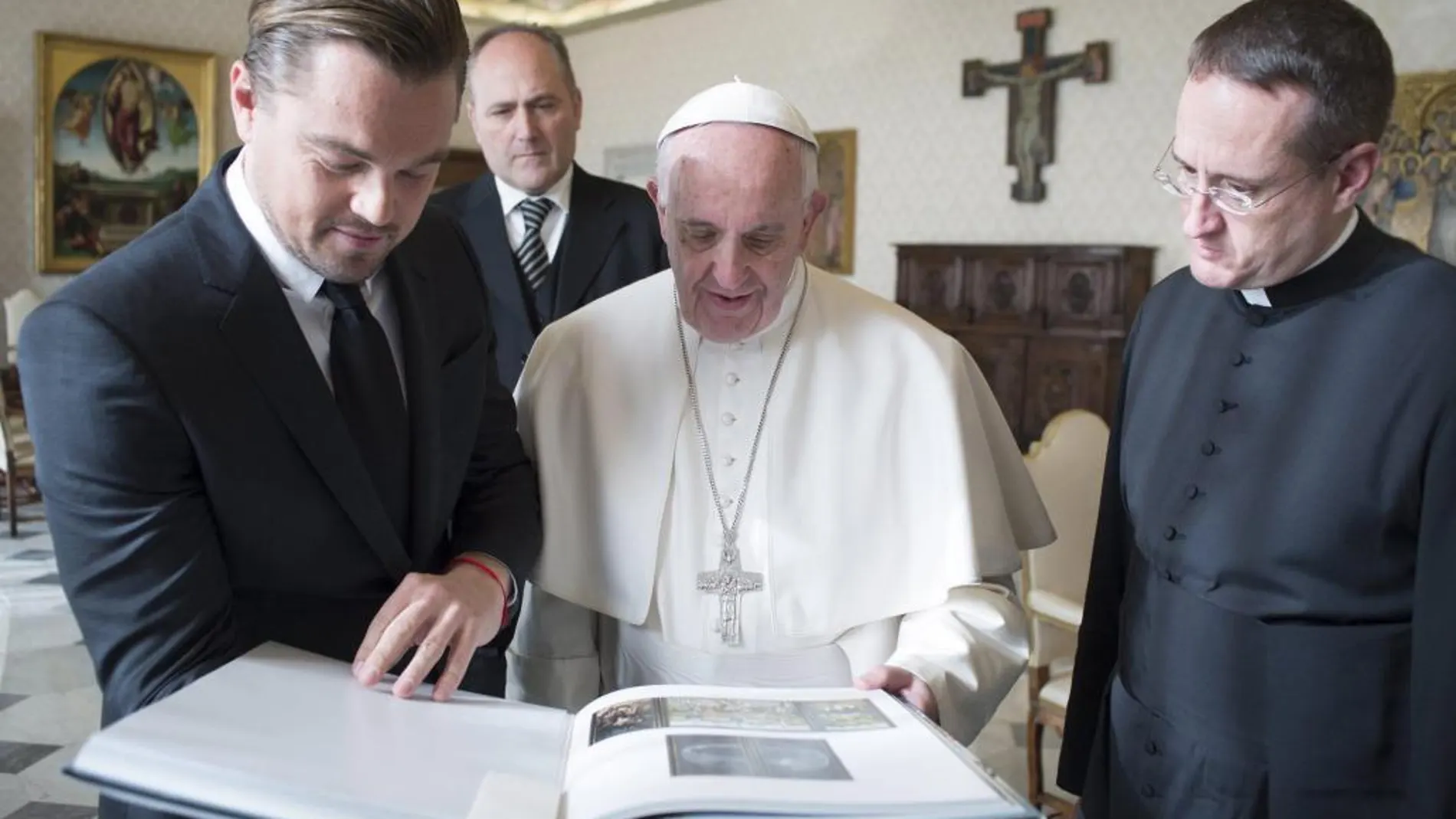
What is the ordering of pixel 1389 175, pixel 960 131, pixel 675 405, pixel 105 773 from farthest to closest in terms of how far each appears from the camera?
pixel 960 131, pixel 1389 175, pixel 675 405, pixel 105 773

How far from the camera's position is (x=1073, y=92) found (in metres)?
9.18

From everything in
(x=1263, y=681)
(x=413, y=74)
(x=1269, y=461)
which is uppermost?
(x=413, y=74)

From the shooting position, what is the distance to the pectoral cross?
6.55ft

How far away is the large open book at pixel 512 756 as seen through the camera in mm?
→ 1076

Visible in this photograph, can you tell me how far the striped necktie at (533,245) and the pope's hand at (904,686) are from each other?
2.01 metres

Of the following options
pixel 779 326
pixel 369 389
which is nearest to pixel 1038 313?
pixel 779 326

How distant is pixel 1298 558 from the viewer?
5.42ft

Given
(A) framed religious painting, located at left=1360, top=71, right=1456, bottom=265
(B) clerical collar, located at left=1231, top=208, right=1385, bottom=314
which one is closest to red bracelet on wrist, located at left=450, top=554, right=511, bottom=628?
(B) clerical collar, located at left=1231, top=208, right=1385, bottom=314

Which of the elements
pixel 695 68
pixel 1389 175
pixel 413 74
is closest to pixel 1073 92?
pixel 1389 175

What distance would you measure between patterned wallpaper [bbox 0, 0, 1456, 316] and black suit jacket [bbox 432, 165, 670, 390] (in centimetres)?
617

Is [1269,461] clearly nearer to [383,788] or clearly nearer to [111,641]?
[383,788]

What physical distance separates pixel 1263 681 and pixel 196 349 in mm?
1409

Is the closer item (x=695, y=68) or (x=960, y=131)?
(x=960, y=131)

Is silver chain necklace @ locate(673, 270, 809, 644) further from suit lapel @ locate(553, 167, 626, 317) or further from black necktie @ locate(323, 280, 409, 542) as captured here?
suit lapel @ locate(553, 167, 626, 317)
